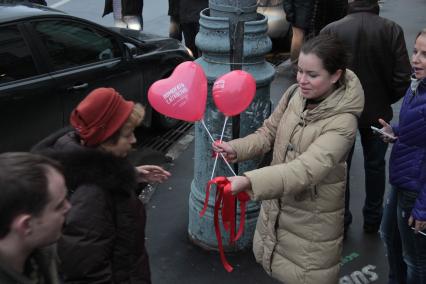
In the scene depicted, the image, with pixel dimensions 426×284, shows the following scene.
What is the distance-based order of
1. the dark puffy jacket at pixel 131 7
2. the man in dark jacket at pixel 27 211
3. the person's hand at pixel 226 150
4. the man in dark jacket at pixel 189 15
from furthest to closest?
the dark puffy jacket at pixel 131 7 → the man in dark jacket at pixel 189 15 → the person's hand at pixel 226 150 → the man in dark jacket at pixel 27 211

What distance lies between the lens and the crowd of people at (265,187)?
167cm

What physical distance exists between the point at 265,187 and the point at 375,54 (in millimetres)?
1738

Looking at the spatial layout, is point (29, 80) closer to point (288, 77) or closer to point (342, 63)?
point (342, 63)

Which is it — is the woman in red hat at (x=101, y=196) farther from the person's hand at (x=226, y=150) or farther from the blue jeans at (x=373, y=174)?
the blue jeans at (x=373, y=174)

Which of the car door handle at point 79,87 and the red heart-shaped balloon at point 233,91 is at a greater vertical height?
A: the red heart-shaped balloon at point 233,91

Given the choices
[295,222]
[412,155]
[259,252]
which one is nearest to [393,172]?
[412,155]

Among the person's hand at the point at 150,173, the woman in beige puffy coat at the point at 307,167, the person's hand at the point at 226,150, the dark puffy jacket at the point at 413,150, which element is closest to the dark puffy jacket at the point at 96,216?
the person's hand at the point at 150,173

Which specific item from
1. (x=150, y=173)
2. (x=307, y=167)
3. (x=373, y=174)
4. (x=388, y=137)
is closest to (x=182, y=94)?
(x=150, y=173)

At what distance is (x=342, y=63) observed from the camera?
2.67m

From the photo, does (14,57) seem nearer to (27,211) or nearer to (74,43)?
(74,43)

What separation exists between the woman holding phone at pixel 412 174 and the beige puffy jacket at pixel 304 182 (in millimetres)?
310

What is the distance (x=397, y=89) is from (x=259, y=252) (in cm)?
158

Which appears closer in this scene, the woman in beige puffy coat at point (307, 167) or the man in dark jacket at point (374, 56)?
the woman in beige puffy coat at point (307, 167)

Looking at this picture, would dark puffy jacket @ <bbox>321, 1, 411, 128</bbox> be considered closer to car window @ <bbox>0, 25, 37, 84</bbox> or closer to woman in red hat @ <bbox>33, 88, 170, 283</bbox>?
woman in red hat @ <bbox>33, 88, 170, 283</bbox>
